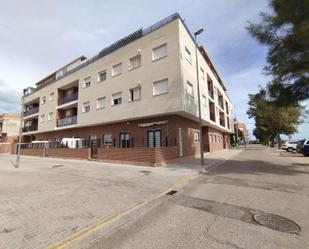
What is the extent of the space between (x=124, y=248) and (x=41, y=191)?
523 centimetres

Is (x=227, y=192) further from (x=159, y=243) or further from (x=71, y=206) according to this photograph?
(x=71, y=206)

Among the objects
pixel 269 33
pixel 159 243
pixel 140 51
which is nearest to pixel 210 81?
pixel 140 51

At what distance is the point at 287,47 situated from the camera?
11.0 meters

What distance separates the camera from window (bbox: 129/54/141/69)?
1784 centimetres

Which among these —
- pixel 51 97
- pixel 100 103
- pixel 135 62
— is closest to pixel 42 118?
pixel 51 97

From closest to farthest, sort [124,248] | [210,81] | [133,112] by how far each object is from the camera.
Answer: [124,248]
[133,112]
[210,81]

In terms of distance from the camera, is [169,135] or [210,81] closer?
[169,135]

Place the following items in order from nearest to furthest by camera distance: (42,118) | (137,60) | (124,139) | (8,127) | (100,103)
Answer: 1. (137,60)
2. (124,139)
3. (100,103)
4. (42,118)
5. (8,127)

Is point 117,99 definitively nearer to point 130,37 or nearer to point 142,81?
point 142,81

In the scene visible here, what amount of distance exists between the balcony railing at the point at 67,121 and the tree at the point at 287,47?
70.3 ft

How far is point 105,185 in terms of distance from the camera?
8.00 meters

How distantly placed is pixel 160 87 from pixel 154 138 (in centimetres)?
460

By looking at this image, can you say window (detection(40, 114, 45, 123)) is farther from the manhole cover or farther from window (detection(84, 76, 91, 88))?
the manhole cover

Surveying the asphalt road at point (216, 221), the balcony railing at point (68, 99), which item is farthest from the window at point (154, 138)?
the balcony railing at point (68, 99)
